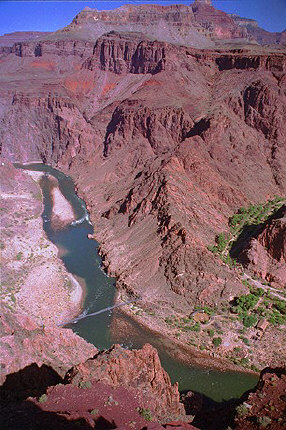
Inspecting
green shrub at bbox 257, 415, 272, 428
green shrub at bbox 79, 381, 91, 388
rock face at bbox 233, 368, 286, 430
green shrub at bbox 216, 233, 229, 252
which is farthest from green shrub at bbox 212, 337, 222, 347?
green shrub at bbox 79, 381, 91, 388

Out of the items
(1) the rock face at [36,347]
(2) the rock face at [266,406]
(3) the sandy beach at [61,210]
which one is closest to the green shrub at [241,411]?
(2) the rock face at [266,406]

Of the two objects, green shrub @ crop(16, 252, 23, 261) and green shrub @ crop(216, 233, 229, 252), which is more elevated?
green shrub @ crop(216, 233, 229, 252)

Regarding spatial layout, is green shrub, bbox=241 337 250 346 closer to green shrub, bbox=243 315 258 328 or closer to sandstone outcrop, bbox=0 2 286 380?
green shrub, bbox=243 315 258 328

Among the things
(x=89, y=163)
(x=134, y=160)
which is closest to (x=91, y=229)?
(x=134, y=160)

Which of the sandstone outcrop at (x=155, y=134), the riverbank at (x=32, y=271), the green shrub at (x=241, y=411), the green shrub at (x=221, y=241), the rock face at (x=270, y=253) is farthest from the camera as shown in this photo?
the green shrub at (x=221, y=241)

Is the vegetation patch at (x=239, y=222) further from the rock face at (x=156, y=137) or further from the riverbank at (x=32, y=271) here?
the riverbank at (x=32, y=271)

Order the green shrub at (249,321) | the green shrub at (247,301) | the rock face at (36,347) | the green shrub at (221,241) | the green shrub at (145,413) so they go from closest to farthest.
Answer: the green shrub at (145,413)
the rock face at (36,347)
the green shrub at (249,321)
the green shrub at (247,301)
the green shrub at (221,241)
